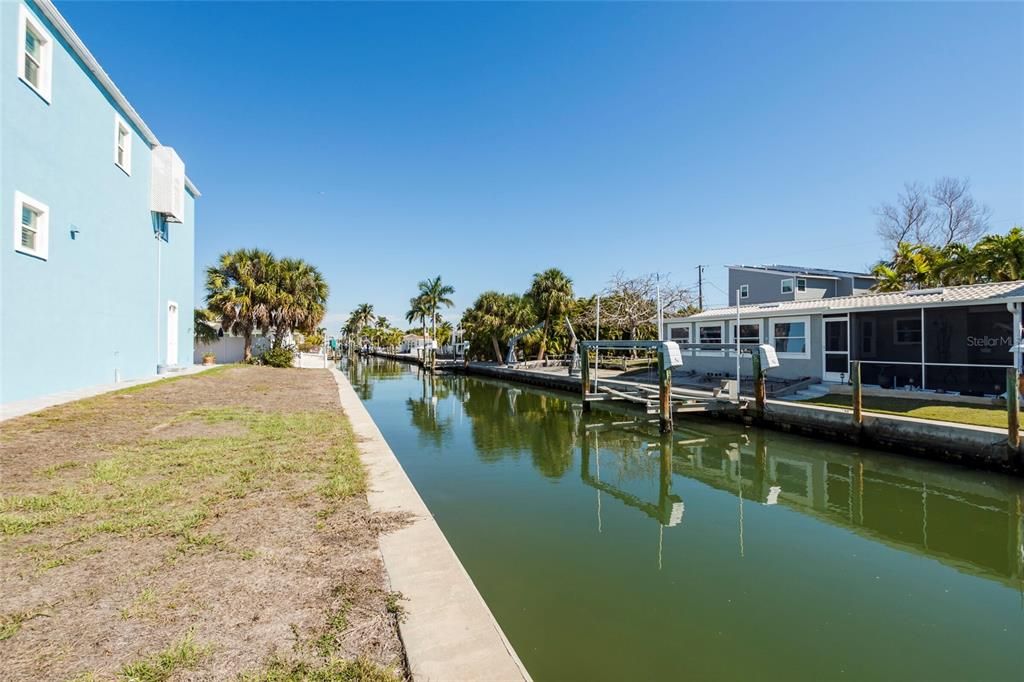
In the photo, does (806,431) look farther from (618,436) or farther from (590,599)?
(590,599)

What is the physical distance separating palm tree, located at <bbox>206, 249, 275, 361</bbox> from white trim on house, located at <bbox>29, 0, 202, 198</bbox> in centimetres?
1280

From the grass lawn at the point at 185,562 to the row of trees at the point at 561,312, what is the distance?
2964cm

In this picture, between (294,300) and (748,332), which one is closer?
(748,332)

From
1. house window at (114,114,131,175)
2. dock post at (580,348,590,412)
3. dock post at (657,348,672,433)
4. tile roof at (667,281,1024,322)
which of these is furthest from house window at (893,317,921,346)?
house window at (114,114,131,175)

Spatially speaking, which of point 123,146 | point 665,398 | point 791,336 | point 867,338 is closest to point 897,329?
point 867,338

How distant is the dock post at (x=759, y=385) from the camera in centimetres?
1463

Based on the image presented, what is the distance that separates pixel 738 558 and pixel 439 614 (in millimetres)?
4758

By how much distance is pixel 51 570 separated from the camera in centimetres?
365

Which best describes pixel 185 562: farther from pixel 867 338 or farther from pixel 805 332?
pixel 867 338

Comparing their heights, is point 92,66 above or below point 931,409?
above

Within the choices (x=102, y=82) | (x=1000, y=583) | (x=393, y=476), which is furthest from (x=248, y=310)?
(x=1000, y=583)

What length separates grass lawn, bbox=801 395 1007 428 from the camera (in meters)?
10.9

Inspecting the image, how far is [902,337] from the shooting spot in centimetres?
1656

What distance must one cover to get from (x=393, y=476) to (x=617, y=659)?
395cm
